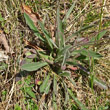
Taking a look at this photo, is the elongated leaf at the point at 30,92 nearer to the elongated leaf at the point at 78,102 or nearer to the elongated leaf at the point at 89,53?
the elongated leaf at the point at 78,102

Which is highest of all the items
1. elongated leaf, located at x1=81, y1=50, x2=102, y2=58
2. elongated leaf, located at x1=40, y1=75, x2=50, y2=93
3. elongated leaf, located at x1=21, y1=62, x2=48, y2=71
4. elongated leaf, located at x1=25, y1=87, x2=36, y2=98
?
elongated leaf, located at x1=81, y1=50, x2=102, y2=58

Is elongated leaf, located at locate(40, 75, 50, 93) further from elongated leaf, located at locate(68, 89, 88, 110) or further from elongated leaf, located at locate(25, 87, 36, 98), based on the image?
elongated leaf, located at locate(68, 89, 88, 110)

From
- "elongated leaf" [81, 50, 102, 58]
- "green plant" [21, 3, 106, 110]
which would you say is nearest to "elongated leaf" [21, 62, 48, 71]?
"green plant" [21, 3, 106, 110]

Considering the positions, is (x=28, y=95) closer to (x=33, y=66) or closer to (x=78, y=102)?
(x=33, y=66)

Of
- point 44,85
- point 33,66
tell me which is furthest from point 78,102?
point 33,66

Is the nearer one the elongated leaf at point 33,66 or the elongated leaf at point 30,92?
the elongated leaf at point 33,66

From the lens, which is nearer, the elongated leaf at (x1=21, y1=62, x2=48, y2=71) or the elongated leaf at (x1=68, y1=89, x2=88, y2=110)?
the elongated leaf at (x1=21, y1=62, x2=48, y2=71)

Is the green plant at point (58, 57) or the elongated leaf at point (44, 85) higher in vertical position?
the green plant at point (58, 57)

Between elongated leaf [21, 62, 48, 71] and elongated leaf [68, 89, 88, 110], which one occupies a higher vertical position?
elongated leaf [21, 62, 48, 71]

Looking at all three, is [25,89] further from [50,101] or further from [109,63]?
[109,63]

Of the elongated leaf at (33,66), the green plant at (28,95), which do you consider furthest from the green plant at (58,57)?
the green plant at (28,95)

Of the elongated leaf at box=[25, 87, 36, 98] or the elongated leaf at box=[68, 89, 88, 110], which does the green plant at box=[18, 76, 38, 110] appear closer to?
the elongated leaf at box=[25, 87, 36, 98]

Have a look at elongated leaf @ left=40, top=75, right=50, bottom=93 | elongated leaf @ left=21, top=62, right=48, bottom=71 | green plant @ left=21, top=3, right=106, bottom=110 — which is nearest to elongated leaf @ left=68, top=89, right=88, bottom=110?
green plant @ left=21, top=3, right=106, bottom=110
